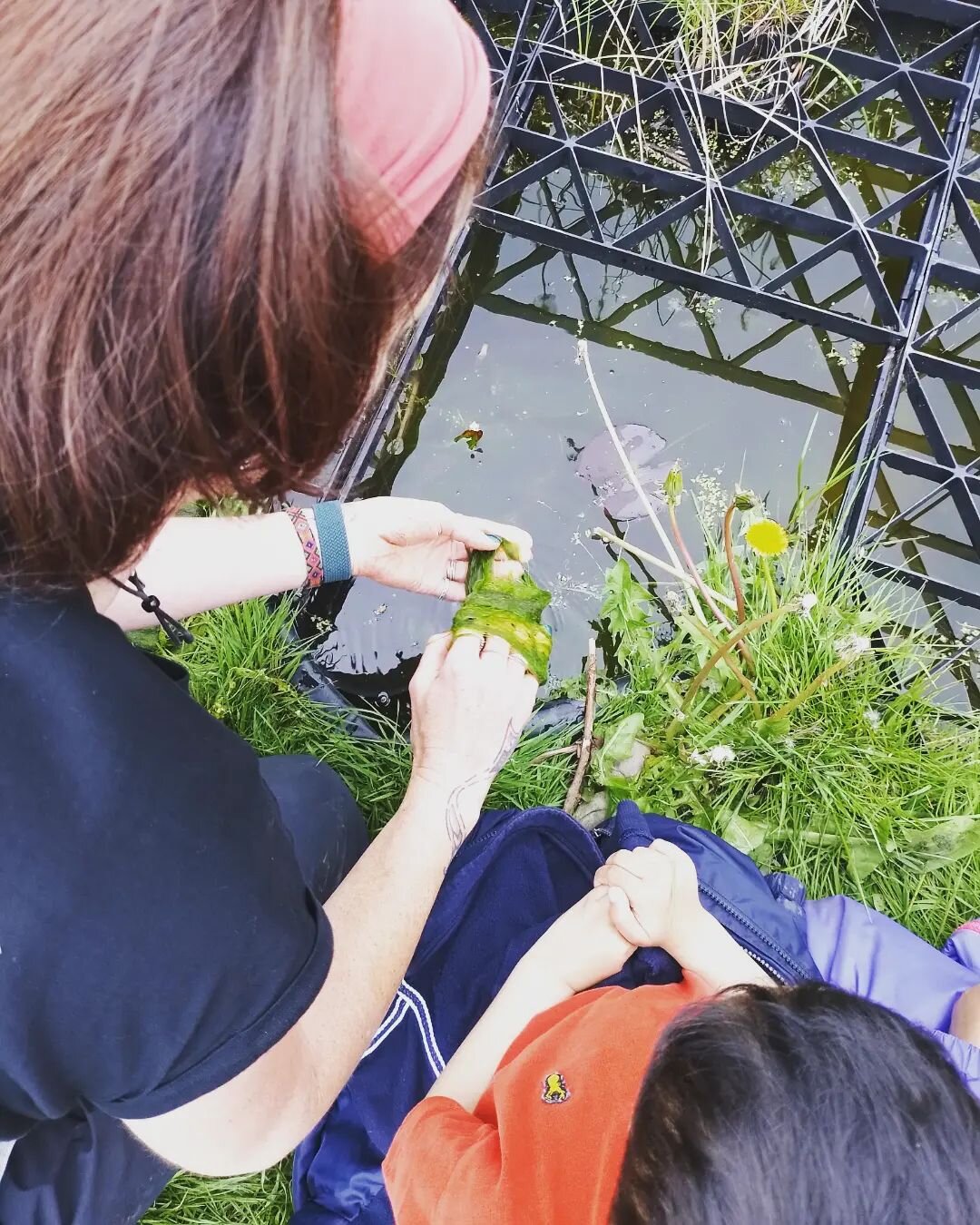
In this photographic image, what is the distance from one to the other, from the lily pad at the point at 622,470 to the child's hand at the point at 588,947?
3.09 ft

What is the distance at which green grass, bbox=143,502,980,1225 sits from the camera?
5.28 feet

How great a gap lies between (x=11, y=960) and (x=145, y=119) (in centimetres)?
58

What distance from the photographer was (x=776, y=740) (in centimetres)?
166

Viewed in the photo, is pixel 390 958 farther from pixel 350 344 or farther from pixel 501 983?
pixel 350 344

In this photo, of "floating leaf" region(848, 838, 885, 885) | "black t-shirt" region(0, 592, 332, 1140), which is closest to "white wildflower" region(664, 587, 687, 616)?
"floating leaf" region(848, 838, 885, 885)

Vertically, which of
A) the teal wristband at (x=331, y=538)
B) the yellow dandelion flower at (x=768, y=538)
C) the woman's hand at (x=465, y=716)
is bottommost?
the woman's hand at (x=465, y=716)

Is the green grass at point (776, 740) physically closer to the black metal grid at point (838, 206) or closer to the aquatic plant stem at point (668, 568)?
the aquatic plant stem at point (668, 568)

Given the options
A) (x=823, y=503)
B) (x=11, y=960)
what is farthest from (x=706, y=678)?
(x=11, y=960)

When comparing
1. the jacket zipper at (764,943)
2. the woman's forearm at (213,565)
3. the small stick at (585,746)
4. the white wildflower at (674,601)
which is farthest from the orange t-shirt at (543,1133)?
the white wildflower at (674,601)

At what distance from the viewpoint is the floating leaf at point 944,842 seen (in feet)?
5.04

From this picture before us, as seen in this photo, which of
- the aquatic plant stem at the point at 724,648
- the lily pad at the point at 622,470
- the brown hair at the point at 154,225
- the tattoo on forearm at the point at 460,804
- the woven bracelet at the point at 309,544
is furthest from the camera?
the lily pad at the point at 622,470

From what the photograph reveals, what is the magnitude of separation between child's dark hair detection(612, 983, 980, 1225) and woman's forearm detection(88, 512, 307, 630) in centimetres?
88

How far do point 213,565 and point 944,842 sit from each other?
1.40 m

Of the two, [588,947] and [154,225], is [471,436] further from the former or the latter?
[154,225]
